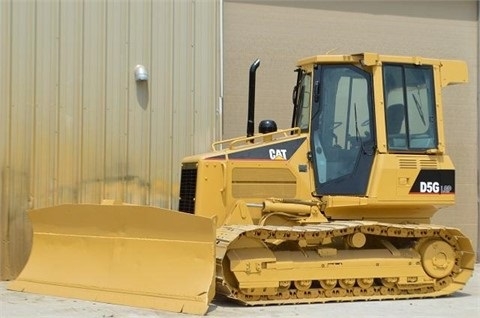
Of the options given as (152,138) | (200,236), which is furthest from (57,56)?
(200,236)

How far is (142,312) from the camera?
819 cm

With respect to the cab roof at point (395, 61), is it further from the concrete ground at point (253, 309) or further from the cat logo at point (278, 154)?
the concrete ground at point (253, 309)

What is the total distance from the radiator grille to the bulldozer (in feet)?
0.05

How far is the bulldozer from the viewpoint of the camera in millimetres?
8992

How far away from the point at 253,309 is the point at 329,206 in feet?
5.28

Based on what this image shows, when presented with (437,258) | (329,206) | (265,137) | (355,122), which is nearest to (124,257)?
(265,137)

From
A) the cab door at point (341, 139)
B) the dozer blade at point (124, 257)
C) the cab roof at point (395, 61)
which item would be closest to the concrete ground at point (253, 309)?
the dozer blade at point (124, 257)

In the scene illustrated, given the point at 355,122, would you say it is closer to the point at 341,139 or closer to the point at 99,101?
the point at 341,139

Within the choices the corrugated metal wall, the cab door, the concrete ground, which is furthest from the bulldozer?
the corrugated metal wall

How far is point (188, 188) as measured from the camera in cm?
975

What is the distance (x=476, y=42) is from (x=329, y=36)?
2.85 metres

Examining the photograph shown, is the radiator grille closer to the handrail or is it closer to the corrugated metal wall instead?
the handrail

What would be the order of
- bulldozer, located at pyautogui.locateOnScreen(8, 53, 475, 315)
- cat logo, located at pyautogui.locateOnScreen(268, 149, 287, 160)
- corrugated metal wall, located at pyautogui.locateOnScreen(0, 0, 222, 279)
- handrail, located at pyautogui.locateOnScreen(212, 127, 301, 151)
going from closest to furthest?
bulldozer, located at pyautogui.locateOnScreen(8, 53, 475, 315) → cat logo, located at pyautogui.locateOnScreen(268, 149, 287, 160) → handrail, located at pyautogui.locateOnScreen(212, 127, 301, 151) → corrugated metal wall, located at pyautogui.locateOnScreen(0, 0, 222, 279)

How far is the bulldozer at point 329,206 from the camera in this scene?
8.99 metres
